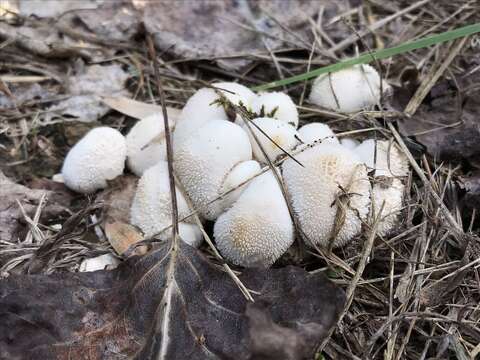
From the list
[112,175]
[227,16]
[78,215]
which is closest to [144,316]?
[78,215]

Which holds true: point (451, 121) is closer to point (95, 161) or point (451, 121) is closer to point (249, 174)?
point (249, 174)

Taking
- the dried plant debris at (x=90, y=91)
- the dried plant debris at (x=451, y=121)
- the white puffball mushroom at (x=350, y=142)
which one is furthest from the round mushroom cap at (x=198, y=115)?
the dried plant debris at (x=451, y=121)

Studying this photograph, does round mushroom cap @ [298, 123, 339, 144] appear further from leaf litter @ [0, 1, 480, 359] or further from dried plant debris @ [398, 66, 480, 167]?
dried plant debris @ [398, 66, 480, 167]

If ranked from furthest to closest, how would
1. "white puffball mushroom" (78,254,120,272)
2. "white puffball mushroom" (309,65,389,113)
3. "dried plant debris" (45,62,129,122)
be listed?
"dried plant debris" (45,62,129,122), "white puffball mushroom" (309,65,389,113), "white puffball mushroom" (78,254,120,272)

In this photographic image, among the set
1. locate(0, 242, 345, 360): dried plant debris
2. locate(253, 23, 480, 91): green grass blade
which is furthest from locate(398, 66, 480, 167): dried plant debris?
locate(0, 242, 345, 360): dried plant debris

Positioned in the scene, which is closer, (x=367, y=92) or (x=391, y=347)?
(x=391, y=347)

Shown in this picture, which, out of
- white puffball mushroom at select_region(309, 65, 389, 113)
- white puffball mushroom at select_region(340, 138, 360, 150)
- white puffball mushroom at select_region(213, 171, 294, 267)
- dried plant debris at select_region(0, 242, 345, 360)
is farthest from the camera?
white puffball mushroom at select_region(309, 65, 389, 113)

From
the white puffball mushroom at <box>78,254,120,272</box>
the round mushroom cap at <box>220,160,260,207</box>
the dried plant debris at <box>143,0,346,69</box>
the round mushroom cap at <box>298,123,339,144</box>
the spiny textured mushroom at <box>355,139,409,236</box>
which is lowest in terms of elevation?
the white puffball mushroom at <box>78,254,120,272</box>

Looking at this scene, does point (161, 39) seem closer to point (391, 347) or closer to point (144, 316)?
point (144, 316)
